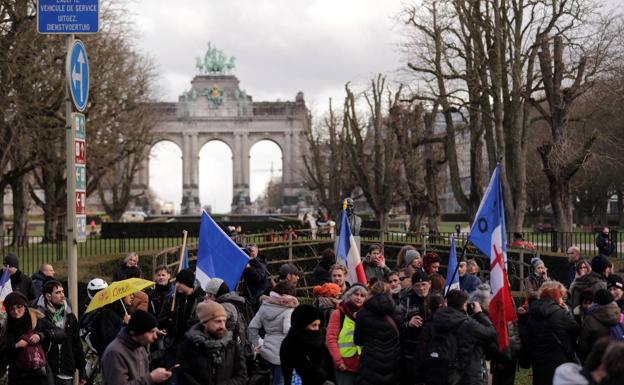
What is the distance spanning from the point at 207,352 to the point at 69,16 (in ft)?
14.7

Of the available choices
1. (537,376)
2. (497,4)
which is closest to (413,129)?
(497,4)

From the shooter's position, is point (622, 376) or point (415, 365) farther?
point (415, 365)

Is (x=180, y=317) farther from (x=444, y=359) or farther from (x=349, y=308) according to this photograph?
(x=444, y=359)

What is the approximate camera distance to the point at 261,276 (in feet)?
41.9

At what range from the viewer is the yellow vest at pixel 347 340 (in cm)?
852

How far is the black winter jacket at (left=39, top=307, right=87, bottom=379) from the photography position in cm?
839

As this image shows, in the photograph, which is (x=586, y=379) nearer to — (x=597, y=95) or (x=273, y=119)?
(x=597, y=95)

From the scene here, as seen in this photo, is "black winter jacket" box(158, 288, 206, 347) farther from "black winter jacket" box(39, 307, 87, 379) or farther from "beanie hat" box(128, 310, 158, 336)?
"beanie hat" box(128, 310, 158, 336)

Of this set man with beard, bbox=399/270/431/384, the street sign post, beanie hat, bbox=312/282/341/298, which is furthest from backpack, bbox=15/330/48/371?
man with beard, bbox=399/270/431/384

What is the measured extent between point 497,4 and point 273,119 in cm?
8401

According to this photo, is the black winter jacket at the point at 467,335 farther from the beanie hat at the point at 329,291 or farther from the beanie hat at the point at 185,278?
the beanie hat at the point at 185,278

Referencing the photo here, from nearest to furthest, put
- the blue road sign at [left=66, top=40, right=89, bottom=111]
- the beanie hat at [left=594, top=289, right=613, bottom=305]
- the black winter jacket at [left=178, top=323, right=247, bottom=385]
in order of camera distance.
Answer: the black winter jacket at [left=178, top=323, right=247, bottom=385], the beanie hat at [left=594, top=289, right=613, bottom=305], the blue road sign at [left=66, top=40, right=89, bottom=111]

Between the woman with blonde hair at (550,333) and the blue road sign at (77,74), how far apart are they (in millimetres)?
5263

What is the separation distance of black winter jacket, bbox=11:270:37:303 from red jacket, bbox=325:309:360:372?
5.75m
